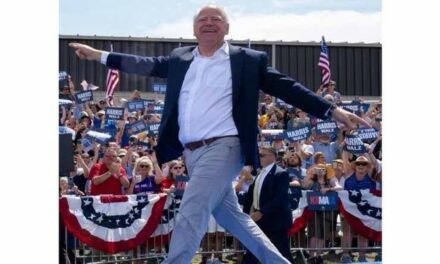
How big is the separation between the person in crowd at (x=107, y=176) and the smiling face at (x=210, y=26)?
4.85 m

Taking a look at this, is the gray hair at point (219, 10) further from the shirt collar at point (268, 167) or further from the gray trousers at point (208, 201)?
the shirt collar at point (268, 167)

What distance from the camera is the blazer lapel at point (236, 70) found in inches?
210

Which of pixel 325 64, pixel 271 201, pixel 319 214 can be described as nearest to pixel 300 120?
pixel 319 214

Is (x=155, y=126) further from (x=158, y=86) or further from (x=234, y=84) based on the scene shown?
(x=234, y=84)

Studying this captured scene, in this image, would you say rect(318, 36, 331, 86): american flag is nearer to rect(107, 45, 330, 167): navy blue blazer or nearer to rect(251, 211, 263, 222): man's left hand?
rect(251, 211, 263, 222): man's left hand

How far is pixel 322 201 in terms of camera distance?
34.5 ft

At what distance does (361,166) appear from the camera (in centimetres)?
1066

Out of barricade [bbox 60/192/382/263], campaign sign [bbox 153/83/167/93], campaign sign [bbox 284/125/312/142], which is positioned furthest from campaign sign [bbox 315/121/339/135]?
campaign sign [bbox 153/83/167/93]

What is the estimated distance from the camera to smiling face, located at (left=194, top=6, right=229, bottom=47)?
17.6 feet

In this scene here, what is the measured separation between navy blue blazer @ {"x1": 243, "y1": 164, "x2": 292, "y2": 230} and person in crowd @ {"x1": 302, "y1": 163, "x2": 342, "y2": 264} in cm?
176

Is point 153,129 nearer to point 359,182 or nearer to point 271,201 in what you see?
point 359,182

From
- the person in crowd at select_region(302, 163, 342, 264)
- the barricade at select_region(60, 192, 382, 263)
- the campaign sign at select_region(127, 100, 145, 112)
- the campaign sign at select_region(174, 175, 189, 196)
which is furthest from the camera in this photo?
the campaign sign at select_region(127, 100, 145, 112)
